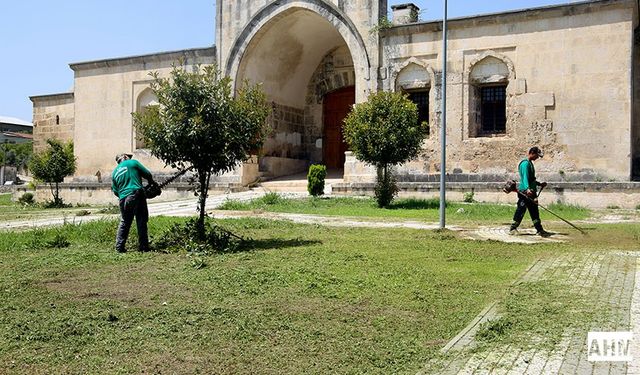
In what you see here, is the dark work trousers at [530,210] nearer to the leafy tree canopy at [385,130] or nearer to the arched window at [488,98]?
the leafy tree canopy at [385,130]

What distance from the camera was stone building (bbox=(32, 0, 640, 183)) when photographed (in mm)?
17609

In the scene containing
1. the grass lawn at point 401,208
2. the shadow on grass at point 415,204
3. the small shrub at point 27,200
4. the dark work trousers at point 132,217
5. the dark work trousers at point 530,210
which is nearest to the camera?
the dark work trousers at point 132,217

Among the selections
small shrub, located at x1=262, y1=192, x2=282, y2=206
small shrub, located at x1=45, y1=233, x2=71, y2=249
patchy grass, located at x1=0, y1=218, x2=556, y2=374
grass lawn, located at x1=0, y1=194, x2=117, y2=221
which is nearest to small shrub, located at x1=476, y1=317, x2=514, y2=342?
patchy grass, located at x1=0, y1=218, x2=556, y2=374

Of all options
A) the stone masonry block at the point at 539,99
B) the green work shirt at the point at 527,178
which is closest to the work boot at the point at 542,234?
the green work shirt at the point at 527,178

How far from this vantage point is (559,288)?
6039 millimetres

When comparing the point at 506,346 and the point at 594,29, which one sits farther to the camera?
the point at 594,29

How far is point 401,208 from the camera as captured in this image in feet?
53.4

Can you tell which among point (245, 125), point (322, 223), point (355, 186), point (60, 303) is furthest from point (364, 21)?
point (60, 303)

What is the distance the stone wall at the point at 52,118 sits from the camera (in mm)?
28766

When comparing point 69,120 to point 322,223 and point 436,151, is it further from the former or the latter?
point 322,223

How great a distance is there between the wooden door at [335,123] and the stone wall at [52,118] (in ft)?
39.0

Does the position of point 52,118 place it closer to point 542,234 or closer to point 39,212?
point 39,212

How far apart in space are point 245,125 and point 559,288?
17.4 ft

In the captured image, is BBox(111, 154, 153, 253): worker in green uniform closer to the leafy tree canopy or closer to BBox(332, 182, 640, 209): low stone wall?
the leafy tree canopy
